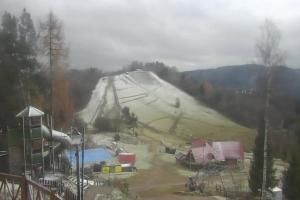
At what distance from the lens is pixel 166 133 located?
64125mm

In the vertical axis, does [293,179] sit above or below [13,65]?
below

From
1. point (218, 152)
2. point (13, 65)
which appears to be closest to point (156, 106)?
point (218, 152)

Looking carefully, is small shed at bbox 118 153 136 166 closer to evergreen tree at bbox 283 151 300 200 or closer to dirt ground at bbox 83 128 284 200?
dirt ground at bbox 83 128 284 200

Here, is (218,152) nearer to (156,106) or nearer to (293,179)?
(293,179)

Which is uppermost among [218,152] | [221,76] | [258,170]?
[221,76]

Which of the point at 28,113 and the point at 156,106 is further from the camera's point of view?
the point at 156,106

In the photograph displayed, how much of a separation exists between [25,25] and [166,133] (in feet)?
99.0

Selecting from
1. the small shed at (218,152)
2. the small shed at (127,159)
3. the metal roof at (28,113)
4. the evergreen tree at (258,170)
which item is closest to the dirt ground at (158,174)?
the small shed at (127,159)

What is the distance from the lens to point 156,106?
248 ft

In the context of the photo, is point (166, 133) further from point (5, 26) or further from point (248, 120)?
point (5, 26)

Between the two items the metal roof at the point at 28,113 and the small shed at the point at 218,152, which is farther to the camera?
the small shed at the point at 218,152

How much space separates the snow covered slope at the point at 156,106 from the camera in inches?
2645

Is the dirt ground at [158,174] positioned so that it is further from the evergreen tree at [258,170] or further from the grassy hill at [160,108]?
Result: the grassy hill at [160,108]

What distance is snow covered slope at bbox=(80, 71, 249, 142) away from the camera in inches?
2645
